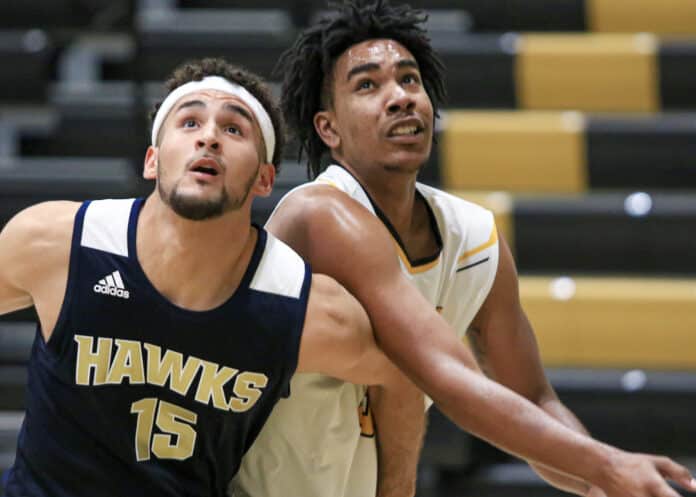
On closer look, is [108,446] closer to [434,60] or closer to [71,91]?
[434,60]

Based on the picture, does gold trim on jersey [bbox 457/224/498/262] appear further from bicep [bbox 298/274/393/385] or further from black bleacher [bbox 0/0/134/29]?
black bleacher [bbox 0/0/134/29]

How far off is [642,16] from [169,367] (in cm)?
353

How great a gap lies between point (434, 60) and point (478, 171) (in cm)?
181

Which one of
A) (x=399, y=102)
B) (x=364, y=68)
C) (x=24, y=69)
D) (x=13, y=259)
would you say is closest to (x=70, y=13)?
(x=24, y=69)

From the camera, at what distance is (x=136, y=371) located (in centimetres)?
271

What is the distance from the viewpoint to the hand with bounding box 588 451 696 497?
2439 millimetres

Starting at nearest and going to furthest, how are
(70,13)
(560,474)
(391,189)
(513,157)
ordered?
1. (560,474)
2. (391,189)
3. (513,157)
4. (70,13)

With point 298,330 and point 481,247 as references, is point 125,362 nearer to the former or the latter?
point 298,330

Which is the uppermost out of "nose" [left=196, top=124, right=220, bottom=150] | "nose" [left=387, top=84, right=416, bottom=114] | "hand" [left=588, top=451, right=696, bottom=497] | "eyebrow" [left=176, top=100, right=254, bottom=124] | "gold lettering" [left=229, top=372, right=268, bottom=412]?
"eyebrow" [left=176, top=100, right=254, bottom=124]

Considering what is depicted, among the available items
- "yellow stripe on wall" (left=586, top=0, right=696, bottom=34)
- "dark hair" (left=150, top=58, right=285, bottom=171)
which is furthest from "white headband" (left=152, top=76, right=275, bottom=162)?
"yellow stripe on wall" (left=586, top=0, right=696, bottom=34)

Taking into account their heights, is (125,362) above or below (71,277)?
below

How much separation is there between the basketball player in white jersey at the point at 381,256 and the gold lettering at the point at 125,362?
39 centimetres

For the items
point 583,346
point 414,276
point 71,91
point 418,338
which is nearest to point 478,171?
point 583,346

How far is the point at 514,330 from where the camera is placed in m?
3.34
